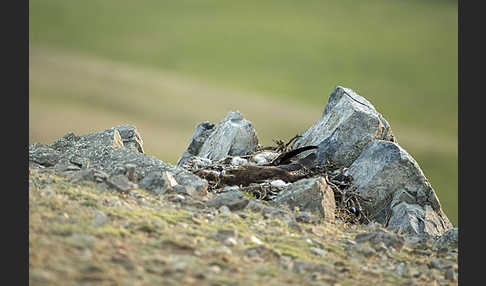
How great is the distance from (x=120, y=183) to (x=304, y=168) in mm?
5009

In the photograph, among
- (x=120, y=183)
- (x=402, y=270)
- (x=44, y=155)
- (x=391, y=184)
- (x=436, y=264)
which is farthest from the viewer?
(x=391, y=184)

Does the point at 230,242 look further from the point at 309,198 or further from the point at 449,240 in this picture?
the point at 449,240

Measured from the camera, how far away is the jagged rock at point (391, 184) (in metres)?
12.1

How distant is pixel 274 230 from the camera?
26.9 ft

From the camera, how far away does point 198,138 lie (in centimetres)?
1744

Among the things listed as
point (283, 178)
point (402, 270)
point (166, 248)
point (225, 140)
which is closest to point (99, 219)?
point (166, 248)

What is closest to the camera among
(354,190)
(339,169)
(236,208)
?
(236,208)

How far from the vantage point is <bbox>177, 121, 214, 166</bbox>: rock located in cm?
1725

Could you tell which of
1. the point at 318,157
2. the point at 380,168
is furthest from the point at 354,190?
the point at 318,157

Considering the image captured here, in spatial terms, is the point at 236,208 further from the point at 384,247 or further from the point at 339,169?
the point at 339,169

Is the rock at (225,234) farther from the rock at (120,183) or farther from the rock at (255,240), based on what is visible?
the rock at (120,183)

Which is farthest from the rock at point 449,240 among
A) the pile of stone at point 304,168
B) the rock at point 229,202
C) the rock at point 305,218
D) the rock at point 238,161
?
the rock at point 238,161

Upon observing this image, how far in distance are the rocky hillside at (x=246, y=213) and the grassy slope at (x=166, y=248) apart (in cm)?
2

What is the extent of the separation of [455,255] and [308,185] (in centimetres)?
268
